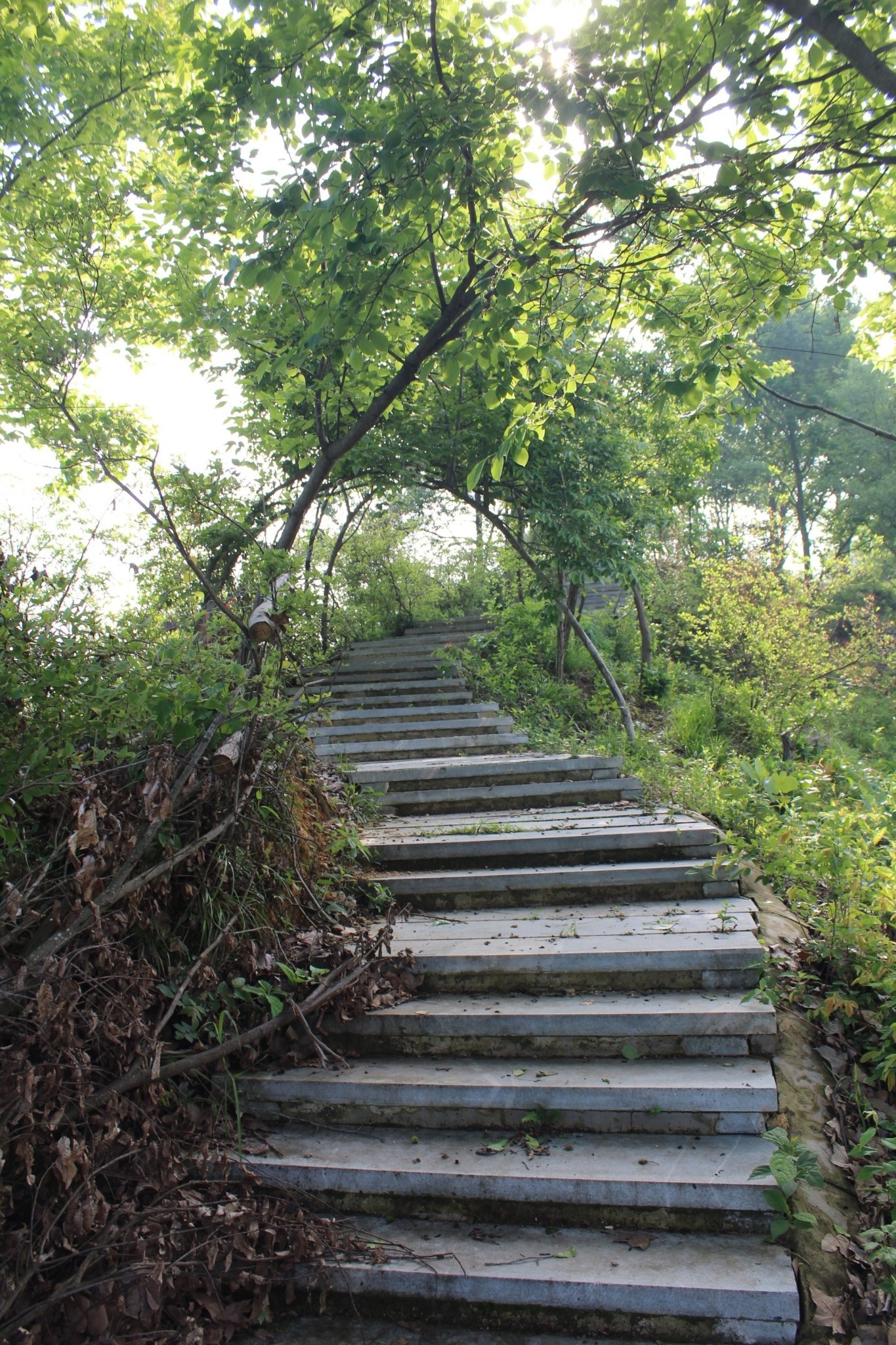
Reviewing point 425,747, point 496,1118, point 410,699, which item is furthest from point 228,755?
point 410,699

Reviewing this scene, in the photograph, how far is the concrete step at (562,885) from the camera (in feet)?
13.2

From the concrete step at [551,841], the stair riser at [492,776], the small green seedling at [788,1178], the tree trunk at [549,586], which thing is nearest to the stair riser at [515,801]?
the stair riser at [492,776]

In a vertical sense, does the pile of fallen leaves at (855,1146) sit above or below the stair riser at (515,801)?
below

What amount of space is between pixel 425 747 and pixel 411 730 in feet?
1.46

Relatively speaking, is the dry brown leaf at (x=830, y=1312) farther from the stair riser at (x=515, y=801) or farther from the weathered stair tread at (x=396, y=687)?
the weathered stair tread at (x=396, y=687)

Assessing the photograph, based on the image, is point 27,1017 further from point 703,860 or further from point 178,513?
A: point 178,513

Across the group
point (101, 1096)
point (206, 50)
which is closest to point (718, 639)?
point (206, 50)

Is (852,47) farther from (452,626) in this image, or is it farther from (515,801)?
(452,626)

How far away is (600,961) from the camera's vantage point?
3.29 meters

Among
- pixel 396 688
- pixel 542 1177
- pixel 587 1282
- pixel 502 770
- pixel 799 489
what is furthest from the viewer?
pixel 799 489

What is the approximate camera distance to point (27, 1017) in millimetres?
2182

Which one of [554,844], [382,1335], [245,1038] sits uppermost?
[554,844]

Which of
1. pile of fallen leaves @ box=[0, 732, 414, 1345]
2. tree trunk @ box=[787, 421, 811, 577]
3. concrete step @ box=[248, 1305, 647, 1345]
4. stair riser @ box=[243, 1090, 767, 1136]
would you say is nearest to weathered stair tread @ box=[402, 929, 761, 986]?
pile of fallen leaves @ box=[0, 732, 414, 1345]

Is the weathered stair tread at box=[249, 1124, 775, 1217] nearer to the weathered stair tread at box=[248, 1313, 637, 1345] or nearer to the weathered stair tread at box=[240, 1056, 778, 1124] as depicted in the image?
the weathered stair tread at box=[240, 1056, 778, 1124]
